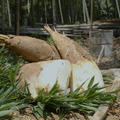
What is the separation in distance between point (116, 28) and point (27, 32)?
4.38 meters

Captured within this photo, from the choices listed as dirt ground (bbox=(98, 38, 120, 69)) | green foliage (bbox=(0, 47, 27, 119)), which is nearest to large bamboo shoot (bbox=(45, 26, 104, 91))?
green foliage (bbox=(0, 47, 27, 119))

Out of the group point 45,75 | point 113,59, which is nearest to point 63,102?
point 45,75

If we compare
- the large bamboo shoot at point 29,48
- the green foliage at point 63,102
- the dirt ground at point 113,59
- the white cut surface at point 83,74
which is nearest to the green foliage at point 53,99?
the green foliage at point 63,102

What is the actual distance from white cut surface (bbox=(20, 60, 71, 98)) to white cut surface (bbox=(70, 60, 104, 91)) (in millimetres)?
80

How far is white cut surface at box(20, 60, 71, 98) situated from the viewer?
1786 mm

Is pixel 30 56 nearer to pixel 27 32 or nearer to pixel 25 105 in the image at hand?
pixel 25 105

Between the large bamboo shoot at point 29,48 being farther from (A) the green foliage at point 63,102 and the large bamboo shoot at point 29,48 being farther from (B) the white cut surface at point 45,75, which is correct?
(A) the green foliage at point 63,102

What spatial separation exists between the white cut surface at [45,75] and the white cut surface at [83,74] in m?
0.08

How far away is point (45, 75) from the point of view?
6.01 feet

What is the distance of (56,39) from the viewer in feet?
7.72

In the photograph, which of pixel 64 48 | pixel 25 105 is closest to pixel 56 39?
pixel 64 48

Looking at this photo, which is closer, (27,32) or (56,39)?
(56,39)

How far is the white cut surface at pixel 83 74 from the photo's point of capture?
1.98 meters

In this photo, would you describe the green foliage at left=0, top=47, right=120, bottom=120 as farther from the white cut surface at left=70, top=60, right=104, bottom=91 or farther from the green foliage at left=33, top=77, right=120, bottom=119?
the white cut surface at left=70, top=60, right=104, bottom=91
